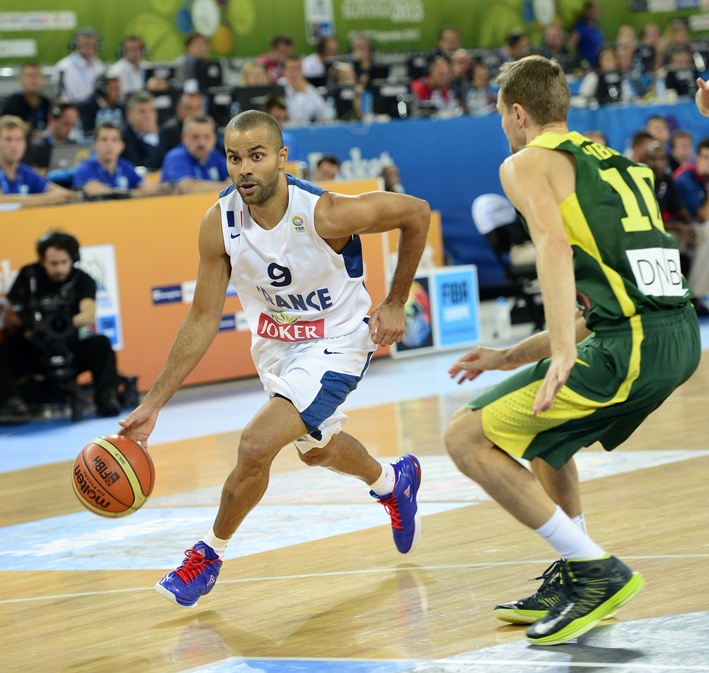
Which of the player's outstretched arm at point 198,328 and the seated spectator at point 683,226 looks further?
the seated spectator at point 683,226

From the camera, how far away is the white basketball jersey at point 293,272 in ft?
16.0

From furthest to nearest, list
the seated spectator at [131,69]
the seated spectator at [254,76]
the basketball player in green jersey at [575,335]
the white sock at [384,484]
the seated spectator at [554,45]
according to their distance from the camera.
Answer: the seated spectator at [554,45] → the seated spectator at [131,69] → the seated spectator at [254,76] → the white sock at [384,484] → the basketball player in green jersey at [575,335]

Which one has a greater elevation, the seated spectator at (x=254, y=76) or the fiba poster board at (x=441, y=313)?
the seated spectator at (x=254, y=76)

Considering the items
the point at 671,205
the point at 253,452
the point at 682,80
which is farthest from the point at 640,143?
the point at 253,452

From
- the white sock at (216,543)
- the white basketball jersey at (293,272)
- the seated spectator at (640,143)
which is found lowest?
Result: the white sock at (216,543)

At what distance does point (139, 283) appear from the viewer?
1091 cm

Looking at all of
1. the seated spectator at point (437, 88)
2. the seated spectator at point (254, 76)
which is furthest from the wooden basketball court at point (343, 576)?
the seated spectator at point (437, 88)

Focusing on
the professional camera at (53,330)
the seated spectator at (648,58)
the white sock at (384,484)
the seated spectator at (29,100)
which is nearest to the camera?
the white sock at (384,484)

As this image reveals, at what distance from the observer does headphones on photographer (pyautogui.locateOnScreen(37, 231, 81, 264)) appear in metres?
9.90

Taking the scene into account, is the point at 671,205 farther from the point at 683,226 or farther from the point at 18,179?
the point at 18,179

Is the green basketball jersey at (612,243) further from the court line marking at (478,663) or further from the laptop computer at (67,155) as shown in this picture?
the laptop computer at (67,155)

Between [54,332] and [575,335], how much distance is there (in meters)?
6.76

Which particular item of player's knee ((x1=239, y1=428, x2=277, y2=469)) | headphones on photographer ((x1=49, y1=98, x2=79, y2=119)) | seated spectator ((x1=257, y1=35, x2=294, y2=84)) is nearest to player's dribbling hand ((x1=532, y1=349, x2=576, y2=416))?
player's knee ((x1=239, y1=428, x2=277, y2=469))

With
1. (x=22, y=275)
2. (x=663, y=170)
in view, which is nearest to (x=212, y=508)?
(x=22, y=275)
